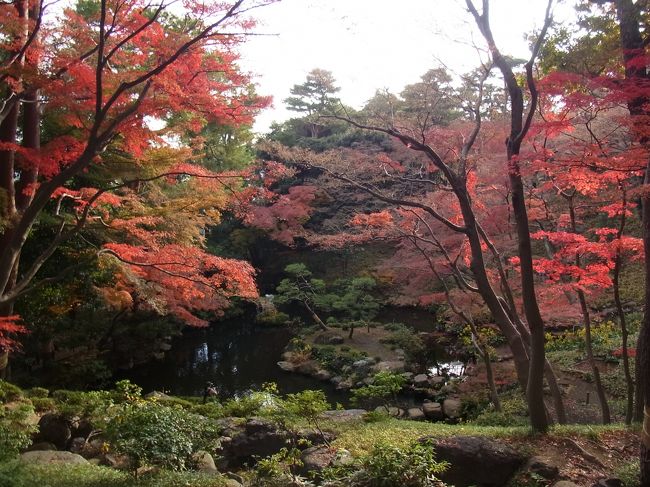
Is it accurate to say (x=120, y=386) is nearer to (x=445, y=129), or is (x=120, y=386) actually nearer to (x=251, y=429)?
(x=251, y=429)

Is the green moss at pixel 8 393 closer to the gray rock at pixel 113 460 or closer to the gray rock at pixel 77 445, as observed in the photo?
the gray rock at pixel 77 445

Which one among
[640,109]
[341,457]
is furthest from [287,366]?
[640,109]

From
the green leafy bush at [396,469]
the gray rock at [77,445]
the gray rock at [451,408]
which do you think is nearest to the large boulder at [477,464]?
the green leafy bush at [396,469]

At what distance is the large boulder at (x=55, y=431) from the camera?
20.1 feet

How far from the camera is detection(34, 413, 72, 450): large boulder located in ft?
20.1

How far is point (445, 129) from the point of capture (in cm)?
865

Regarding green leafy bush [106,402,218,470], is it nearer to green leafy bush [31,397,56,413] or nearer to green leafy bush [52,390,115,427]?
green leafy bush [52,390,115,427]

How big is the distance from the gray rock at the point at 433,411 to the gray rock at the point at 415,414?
0.52ft

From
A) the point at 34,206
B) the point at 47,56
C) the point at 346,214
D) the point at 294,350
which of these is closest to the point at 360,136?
the point at 346,214

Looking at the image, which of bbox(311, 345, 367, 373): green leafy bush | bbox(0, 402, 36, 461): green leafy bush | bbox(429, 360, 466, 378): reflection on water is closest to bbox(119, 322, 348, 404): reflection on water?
bbox(311, 345, 367, 373): green leafy bush

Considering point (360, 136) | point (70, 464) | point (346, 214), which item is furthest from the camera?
point (360, 136)

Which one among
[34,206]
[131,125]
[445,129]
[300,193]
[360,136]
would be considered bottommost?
[34,206]

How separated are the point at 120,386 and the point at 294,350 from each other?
954cm

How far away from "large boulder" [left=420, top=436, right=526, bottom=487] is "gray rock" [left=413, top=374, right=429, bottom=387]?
25.6ft
